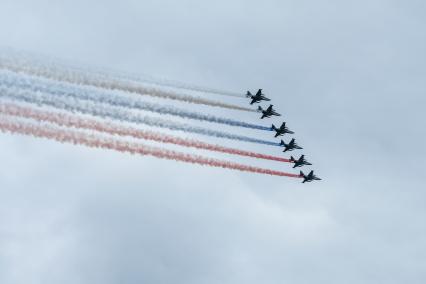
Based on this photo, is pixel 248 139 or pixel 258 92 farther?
pixel 258 92

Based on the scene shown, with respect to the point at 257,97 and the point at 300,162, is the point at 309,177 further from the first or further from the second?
the point at 257,97

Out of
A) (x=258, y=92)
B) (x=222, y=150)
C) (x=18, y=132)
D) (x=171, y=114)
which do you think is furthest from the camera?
(x=258, y=92)

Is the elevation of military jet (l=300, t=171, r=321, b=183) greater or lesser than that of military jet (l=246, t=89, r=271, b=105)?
lesser

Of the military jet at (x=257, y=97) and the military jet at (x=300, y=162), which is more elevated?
the military jet at (x=257, y=97)

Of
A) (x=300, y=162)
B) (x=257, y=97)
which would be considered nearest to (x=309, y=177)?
(x=300, y=162)

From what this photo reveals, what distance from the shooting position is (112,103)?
79312mm

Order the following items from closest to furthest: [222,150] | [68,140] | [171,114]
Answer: [68,140] < [171,114] < [222,150]

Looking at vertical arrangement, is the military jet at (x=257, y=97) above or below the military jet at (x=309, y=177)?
above

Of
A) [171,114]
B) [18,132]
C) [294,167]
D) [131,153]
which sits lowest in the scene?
[18,132]

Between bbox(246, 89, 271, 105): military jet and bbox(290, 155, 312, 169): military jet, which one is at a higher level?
bbox(246, 89, 271, 105): military jet

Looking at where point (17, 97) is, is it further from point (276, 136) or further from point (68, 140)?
point (276, 136)

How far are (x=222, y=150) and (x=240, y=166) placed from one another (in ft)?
14.6

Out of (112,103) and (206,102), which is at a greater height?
(206,102)

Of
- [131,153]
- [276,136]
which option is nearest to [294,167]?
[276,136]
